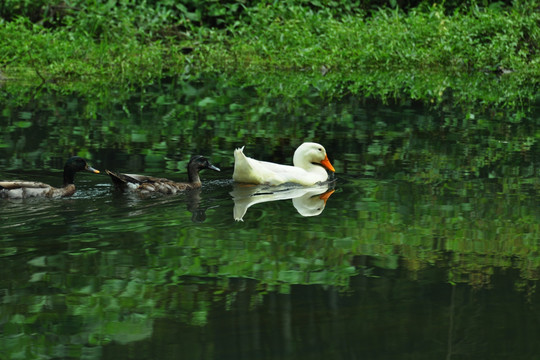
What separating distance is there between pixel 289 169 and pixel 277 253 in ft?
10.6

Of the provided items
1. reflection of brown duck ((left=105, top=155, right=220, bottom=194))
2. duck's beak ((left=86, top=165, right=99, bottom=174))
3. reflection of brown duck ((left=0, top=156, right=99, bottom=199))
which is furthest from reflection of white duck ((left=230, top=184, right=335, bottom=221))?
reflection of brown duck ((left=0, top=156, right=99, bottom=199))

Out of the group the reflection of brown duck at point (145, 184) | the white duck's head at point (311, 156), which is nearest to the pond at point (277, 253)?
Result: the reflection of brown duck at point (145, 184)

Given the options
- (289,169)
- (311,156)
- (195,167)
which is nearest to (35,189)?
(195,167)

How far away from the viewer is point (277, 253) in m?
6.54

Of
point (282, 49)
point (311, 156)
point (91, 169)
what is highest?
point (282, 49)

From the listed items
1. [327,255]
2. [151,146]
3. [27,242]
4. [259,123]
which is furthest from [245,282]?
[259,123]

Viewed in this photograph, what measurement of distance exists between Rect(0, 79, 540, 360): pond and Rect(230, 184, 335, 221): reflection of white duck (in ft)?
0.10

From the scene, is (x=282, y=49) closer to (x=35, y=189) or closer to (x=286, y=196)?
(x=286, y=196)

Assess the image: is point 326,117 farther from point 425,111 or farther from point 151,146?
point 151,146

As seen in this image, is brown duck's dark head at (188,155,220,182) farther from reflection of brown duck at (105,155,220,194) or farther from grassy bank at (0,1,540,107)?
grassy bank at (0,1,540,107)

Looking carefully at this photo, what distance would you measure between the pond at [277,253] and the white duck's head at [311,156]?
0.29 m

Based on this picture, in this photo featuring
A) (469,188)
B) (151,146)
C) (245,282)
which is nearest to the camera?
(245,282)

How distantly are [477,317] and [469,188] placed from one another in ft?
12.7

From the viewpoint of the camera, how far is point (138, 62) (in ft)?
67.0
